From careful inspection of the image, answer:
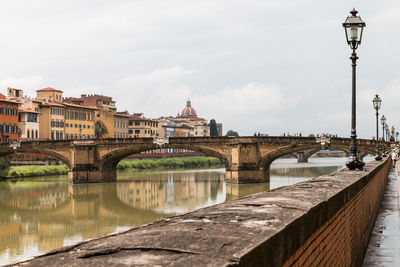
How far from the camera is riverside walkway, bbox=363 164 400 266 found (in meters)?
8.85

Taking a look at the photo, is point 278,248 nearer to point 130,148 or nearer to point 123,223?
point 123,223

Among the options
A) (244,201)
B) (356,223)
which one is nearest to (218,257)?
(244,201)

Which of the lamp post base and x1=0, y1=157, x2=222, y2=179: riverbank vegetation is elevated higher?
the lamp post base

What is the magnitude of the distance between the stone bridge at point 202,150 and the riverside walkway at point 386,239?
3352cm

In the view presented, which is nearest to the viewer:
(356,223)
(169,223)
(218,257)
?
(218,257)

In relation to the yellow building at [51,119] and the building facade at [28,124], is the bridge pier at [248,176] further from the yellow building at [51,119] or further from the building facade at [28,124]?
the yellow building at [51,119]

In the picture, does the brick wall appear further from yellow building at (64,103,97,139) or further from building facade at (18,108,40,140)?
yellow building at (64,103,97,139)

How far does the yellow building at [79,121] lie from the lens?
3428 inches

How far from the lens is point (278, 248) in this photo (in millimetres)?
3336

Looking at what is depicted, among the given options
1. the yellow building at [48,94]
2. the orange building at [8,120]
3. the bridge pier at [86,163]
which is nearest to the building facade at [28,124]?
the orange building at [8,120]

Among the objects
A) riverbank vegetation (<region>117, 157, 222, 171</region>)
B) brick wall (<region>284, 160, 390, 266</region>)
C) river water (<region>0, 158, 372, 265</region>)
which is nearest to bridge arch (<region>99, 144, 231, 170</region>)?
river water (<region>0, 158, 372, 265</region>)

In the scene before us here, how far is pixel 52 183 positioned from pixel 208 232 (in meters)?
49.9

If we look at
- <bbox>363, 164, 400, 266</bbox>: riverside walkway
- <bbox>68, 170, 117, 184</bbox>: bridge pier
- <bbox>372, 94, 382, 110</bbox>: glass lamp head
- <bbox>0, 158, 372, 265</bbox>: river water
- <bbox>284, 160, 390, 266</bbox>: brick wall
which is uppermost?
<bbox>372, 94, 382, 110</bbox>: glass lamp head

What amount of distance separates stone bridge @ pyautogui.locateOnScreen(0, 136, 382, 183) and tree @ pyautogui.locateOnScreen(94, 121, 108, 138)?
3980cm
